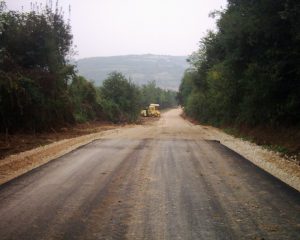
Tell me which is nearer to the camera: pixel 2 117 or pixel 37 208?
pixel 37 208

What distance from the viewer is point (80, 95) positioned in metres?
41.5

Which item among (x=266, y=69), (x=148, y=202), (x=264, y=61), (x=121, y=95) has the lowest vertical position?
(x=148, y=202)

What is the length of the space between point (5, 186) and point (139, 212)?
3.74 metres

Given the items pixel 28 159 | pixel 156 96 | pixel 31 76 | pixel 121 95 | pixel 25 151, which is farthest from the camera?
pixel 156 96

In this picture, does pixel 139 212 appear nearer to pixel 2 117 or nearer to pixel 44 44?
pixel 2 117

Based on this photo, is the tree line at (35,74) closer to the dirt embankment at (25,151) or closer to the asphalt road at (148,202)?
the dirt embankment at (25,151)

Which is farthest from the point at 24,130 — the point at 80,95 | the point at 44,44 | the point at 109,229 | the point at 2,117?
the point at 80,95

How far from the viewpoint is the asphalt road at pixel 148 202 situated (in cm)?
634

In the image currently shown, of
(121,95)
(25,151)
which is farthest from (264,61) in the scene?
(121,95)

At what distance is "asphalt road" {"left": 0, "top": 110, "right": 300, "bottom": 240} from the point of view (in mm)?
6340

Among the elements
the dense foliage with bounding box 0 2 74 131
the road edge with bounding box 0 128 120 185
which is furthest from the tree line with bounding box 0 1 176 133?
the road edge with bounding box 0 128 120 185

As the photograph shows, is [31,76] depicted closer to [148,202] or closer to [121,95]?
[148,202]

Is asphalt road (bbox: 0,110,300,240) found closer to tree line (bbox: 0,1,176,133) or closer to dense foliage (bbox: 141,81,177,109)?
tree line (bbox: 0,1,176,133)

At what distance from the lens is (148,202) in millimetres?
7965
